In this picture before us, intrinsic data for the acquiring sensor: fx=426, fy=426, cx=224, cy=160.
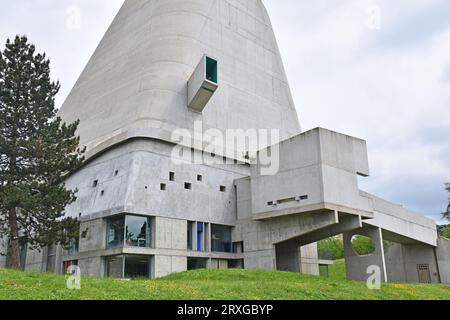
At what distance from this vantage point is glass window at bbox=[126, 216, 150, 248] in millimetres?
22958

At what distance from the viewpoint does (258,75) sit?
34.2 metres

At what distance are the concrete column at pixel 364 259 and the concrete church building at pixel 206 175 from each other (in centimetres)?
7

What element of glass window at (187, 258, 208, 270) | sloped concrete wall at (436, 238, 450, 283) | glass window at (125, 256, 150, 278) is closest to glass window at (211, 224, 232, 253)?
glass window at (187, 258, 208, 270)

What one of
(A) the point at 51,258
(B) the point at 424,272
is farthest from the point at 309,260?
(A) the point at 51,258

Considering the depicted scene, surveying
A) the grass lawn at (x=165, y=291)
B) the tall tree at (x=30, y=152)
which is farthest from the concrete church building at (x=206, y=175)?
the grass lawn at (x=165, y=291)

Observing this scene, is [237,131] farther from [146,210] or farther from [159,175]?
[146,210]

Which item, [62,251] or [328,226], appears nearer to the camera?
[328,226]

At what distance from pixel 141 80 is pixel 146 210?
31.3ft

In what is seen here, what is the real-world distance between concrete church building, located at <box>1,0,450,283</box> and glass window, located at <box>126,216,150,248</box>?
0.21 feet

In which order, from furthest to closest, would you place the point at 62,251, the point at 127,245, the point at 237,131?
1. the point at 237,131
2. the point at 62,251
3. the point at 127,245

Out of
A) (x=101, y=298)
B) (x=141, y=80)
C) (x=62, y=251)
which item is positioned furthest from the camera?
(x=141, y=80)

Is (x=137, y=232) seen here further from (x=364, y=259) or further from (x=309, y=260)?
(x=364, y=259)

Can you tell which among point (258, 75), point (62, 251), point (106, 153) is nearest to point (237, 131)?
point (258, 75)
